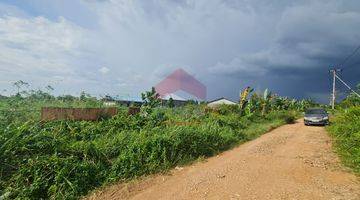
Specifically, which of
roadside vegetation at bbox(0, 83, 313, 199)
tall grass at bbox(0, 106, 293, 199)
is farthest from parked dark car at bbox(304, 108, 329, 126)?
tall grass at bbox(0, 106, 293, 199)

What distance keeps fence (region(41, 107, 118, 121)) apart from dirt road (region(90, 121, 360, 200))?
202 inches

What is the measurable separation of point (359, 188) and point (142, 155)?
531 centimetres

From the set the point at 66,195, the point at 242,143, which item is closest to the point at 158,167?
the point at 66,195

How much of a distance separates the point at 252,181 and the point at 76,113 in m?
7.67

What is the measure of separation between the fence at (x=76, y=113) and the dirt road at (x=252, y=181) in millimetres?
5121

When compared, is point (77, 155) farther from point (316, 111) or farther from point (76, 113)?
point (316, 111)

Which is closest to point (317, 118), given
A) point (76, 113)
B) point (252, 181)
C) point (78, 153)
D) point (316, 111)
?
point (316, 111)

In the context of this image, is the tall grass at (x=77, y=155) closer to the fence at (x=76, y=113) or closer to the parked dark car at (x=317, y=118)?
the fence at (x=76, y=113)

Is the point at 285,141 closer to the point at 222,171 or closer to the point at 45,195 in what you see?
the point at 222,171

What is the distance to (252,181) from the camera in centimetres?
801

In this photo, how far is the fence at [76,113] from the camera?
11531 millimetres

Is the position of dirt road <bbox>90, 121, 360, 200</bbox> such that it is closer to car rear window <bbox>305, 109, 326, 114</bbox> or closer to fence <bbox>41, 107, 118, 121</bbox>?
fence <bbox>41, 107, 118, 121</bbox>

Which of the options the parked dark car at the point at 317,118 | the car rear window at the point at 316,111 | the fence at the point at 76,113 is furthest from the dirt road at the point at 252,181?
the car rear window at the point at 316,111

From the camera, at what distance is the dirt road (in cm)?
705
